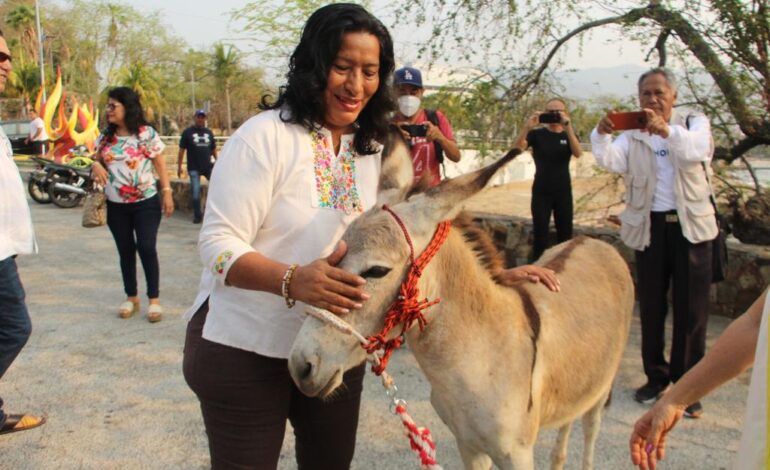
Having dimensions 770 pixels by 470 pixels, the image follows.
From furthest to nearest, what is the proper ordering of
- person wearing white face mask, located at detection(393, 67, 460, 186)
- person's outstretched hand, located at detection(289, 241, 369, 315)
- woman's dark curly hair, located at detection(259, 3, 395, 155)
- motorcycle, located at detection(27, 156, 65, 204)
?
motorcycle, located at detection(27, 156, 65, 204) < person wearing white face mask, located at detection(393, 67, 460, 186) < woman's dark curly hair, located at detection(259, 3, 395, 155) < person's outstretched hand, located at detection(289, 241, 369, 315)

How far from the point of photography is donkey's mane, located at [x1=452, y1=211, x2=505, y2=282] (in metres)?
2.22

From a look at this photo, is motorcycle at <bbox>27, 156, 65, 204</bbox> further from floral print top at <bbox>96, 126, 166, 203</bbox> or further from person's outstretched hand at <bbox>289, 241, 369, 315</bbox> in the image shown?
person's outstretched hand at <bbox>289, 241, 369, 315</bbox>

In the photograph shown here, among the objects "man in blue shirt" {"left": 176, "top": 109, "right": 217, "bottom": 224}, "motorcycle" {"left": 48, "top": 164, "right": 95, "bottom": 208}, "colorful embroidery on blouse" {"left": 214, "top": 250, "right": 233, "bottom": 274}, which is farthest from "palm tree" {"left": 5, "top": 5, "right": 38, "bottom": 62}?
"colorful embroidery on blouse" {"left": 214, "top": 250, "right": 233, "bottom": 274}

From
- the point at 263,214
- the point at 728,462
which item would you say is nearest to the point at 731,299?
the point at 728,462

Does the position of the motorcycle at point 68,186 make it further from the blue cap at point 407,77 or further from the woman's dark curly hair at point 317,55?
the woman's dark curly hair at point 317,55

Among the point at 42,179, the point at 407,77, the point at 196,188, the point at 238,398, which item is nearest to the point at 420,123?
the point at 407,77

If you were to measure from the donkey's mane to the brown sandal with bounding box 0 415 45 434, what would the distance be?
10.7 ft

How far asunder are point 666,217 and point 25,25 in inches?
2151

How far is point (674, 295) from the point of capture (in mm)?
4184

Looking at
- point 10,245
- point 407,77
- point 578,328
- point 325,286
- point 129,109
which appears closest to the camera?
point 325,286

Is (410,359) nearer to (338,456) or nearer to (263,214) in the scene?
(338,456)

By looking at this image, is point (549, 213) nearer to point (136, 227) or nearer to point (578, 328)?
point (578, 328)

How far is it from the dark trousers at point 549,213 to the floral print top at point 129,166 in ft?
13.4

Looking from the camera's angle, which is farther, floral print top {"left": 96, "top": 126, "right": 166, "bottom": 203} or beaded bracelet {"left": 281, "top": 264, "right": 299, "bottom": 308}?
floral print top {"left": 96, "top": 126, "right": 166, "bottom": 203}
